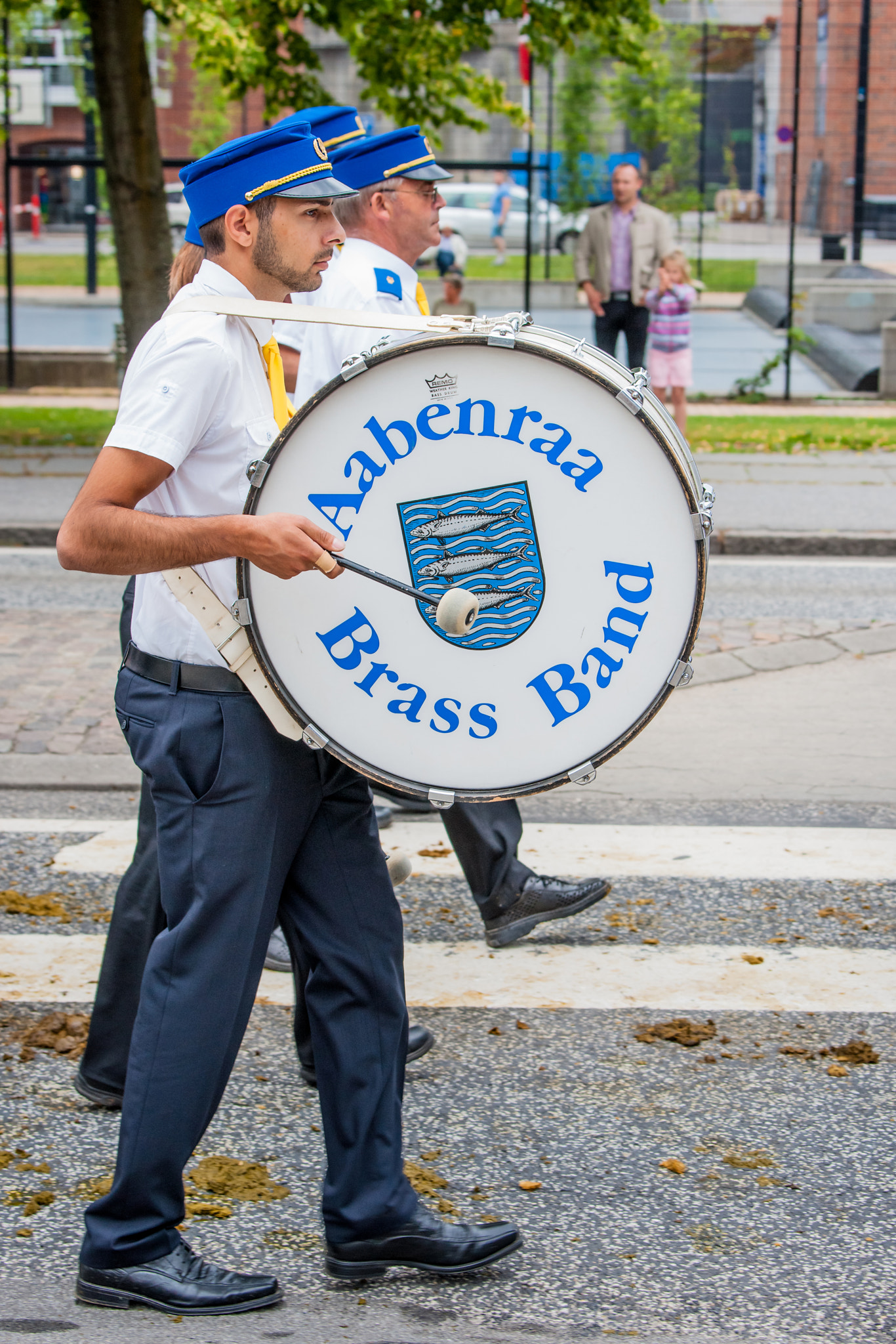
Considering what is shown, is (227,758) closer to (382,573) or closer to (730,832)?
(382,573)

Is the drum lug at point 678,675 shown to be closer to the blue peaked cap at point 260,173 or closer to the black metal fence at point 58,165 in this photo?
the blue peaked cap at point 260,173

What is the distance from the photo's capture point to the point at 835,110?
62.5ft

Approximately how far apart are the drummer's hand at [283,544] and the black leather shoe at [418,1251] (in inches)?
44.6

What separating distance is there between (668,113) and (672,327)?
15.9 m

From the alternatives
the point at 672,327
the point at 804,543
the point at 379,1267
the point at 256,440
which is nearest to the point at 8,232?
the point at 672,327

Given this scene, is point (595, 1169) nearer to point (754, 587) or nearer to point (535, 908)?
point (535, 908)

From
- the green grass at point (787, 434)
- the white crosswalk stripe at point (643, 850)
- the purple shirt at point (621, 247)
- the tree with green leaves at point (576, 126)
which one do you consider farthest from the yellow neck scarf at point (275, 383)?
→ the tree with green leaves at point (576, 126)

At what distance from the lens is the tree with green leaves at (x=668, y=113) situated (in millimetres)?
25781

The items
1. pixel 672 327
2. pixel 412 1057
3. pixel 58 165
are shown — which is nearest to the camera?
pixel 412 1057

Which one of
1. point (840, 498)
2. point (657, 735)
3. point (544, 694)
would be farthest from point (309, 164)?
point (840, 498)

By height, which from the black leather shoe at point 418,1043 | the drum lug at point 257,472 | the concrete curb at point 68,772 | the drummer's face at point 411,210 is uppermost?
the drummer's face at point 411,210

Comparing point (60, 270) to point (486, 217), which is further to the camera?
point (486, 217)

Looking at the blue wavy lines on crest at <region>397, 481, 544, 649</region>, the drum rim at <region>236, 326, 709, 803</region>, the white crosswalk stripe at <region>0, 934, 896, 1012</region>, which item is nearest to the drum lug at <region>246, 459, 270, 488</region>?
the drum rim at <region>236, 326, 709, 803</region>

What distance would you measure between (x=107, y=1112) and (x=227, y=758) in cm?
117
